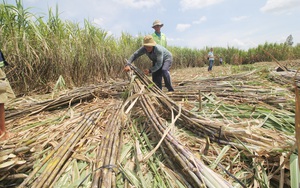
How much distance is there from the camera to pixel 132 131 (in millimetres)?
1815

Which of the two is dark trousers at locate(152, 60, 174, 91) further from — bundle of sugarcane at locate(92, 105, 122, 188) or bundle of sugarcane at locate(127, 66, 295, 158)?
bundle of sugarcane at locate(92, 105, 122, 188)

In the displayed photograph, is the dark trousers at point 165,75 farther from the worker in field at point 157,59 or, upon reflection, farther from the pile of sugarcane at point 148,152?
the pile of sugarcane at point 148,152

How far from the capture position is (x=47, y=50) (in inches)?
142

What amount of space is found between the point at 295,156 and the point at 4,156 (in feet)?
5.56

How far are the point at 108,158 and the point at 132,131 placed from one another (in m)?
0.54

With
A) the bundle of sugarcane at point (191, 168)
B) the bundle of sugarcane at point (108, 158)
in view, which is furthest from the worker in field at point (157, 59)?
the bundle of sugarcane at point (191, 168)

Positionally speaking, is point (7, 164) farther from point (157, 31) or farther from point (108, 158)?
point (157, 31)

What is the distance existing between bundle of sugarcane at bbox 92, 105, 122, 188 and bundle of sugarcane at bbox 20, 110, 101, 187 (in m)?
0.25

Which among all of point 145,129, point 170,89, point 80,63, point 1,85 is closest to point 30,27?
point 80,63

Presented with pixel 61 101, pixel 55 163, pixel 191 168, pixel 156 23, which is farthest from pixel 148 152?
pixel 156 23

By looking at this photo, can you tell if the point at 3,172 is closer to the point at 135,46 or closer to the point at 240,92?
the point at 240,92

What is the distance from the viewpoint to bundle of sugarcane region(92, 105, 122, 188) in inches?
43.4

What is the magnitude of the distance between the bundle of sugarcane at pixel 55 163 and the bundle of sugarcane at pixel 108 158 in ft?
0.81

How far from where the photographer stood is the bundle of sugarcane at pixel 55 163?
112 cm
